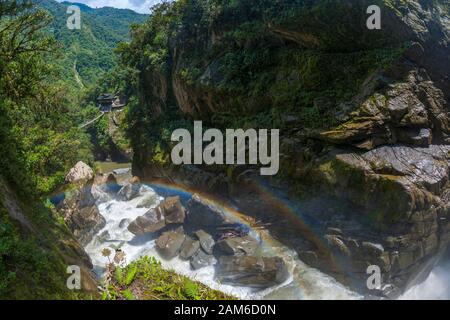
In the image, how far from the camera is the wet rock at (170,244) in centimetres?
1745

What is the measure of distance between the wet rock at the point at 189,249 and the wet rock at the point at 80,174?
988 centimetres

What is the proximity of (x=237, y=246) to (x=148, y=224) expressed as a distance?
578 centimetres

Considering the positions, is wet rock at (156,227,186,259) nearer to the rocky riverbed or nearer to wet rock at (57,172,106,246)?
the rocky riverbed

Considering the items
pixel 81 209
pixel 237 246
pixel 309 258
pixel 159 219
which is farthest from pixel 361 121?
pixel 81 209

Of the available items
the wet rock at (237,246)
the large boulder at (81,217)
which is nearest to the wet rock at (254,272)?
the wet rock at (237,246)

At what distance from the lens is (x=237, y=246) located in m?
16.7

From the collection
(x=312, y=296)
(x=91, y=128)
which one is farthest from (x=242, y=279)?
(x=91, y=128)

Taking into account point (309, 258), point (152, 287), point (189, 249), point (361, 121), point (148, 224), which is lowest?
point (189, 249)

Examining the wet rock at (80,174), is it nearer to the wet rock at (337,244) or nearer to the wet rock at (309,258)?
the wet rock at (309,258)

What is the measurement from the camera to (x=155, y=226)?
19516 mm

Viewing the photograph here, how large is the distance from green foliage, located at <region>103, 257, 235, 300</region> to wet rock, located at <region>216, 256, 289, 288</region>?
9.30 meters

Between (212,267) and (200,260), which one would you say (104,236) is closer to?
(200,260)

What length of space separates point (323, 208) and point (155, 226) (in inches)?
365
